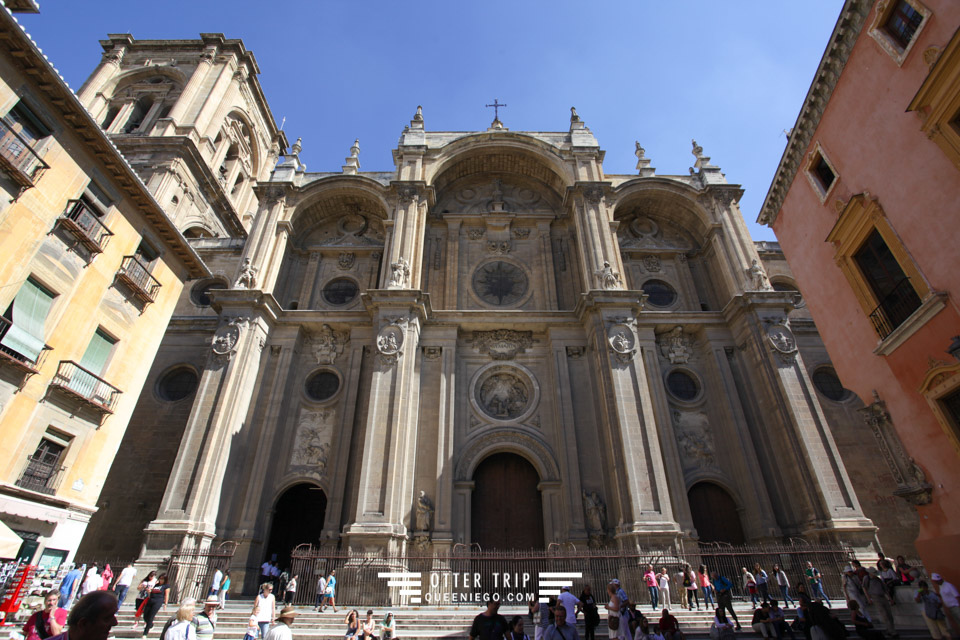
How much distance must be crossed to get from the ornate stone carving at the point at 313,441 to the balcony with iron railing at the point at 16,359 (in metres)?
8.77

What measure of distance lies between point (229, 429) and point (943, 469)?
20.1 m

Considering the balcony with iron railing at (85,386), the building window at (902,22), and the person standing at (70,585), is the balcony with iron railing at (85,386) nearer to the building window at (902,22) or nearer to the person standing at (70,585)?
the person standing at (70,585)

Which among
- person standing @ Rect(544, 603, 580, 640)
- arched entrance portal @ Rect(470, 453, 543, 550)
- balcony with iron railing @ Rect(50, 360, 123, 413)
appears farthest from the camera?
arched entrance portal @ Rect(470, 453, 543, 550)

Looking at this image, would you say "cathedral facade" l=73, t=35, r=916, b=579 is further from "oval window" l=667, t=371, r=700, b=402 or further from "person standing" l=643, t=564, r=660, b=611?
"person standing" l=643, t=564, r=660, b=611

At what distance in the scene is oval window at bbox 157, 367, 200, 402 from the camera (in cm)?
2106

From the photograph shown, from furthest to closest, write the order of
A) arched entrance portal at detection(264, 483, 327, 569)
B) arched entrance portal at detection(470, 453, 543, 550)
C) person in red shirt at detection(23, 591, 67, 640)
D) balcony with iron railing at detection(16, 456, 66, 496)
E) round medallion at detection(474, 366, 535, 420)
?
round medallion at detection(474, 366, 535, 420)
arched entrance portal at detection(264, 483, 327, 569)
arched entrance portal at detection(470, 453, 543, 550)
balcony with iron railing at detection(16, 456, 66, 496)
person in red shirt at detection(23, 591, 67, 640)

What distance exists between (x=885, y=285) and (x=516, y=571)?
41.9ft

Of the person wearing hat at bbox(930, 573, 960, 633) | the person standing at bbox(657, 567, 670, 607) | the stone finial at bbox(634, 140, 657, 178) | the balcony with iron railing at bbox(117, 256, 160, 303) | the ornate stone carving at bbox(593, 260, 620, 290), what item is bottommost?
the person wearing hat at bbox(930, 573, 960, 633)

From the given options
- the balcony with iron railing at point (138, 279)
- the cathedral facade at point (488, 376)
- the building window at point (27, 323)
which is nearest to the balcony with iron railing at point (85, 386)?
the building window at point (27, 323)

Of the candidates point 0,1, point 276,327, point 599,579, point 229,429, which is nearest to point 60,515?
point 229,429

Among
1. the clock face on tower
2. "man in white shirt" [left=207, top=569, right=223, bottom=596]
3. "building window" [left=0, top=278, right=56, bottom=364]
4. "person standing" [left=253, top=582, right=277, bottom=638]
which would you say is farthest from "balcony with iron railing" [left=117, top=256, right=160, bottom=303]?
the clock face on tower

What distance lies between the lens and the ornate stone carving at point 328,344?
833 inches

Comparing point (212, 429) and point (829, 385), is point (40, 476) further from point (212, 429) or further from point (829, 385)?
point (829, 385)

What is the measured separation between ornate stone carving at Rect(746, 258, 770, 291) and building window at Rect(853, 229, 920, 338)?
25.1 ft
